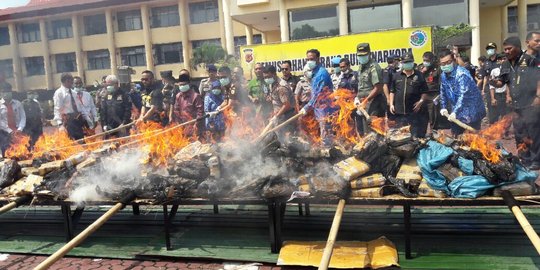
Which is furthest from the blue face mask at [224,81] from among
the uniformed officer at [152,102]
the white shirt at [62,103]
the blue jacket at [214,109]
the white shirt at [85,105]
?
the white shirt at [62,103]

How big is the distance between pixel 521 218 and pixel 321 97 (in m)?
3.94

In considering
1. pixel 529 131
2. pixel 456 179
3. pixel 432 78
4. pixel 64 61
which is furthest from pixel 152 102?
pixel 64 61

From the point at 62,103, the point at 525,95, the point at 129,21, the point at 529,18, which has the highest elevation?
the point at 129,21

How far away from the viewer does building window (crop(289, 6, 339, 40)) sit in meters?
20.5

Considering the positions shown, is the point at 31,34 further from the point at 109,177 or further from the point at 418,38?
the point at 109,177

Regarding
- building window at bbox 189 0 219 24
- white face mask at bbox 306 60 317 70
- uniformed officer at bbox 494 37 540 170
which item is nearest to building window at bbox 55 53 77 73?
building window at bbox 189 0 219 24

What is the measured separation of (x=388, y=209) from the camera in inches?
209

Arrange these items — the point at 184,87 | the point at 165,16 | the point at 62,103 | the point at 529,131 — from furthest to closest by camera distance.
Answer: the point at 165,16
the point at 62,103
the point at 184,87
the point at 529,131

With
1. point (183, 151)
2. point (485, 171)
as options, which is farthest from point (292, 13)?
point (485, 171)

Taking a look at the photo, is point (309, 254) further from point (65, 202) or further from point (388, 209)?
point (65, 202)

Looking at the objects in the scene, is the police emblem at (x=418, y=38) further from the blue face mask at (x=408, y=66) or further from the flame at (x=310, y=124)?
the flame at (x=310, y=124)

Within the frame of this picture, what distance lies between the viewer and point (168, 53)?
34062 millimetres

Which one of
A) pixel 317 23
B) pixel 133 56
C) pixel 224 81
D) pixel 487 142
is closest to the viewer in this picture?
pixel 487 142

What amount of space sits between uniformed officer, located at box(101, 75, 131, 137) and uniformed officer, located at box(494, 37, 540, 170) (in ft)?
22.1
